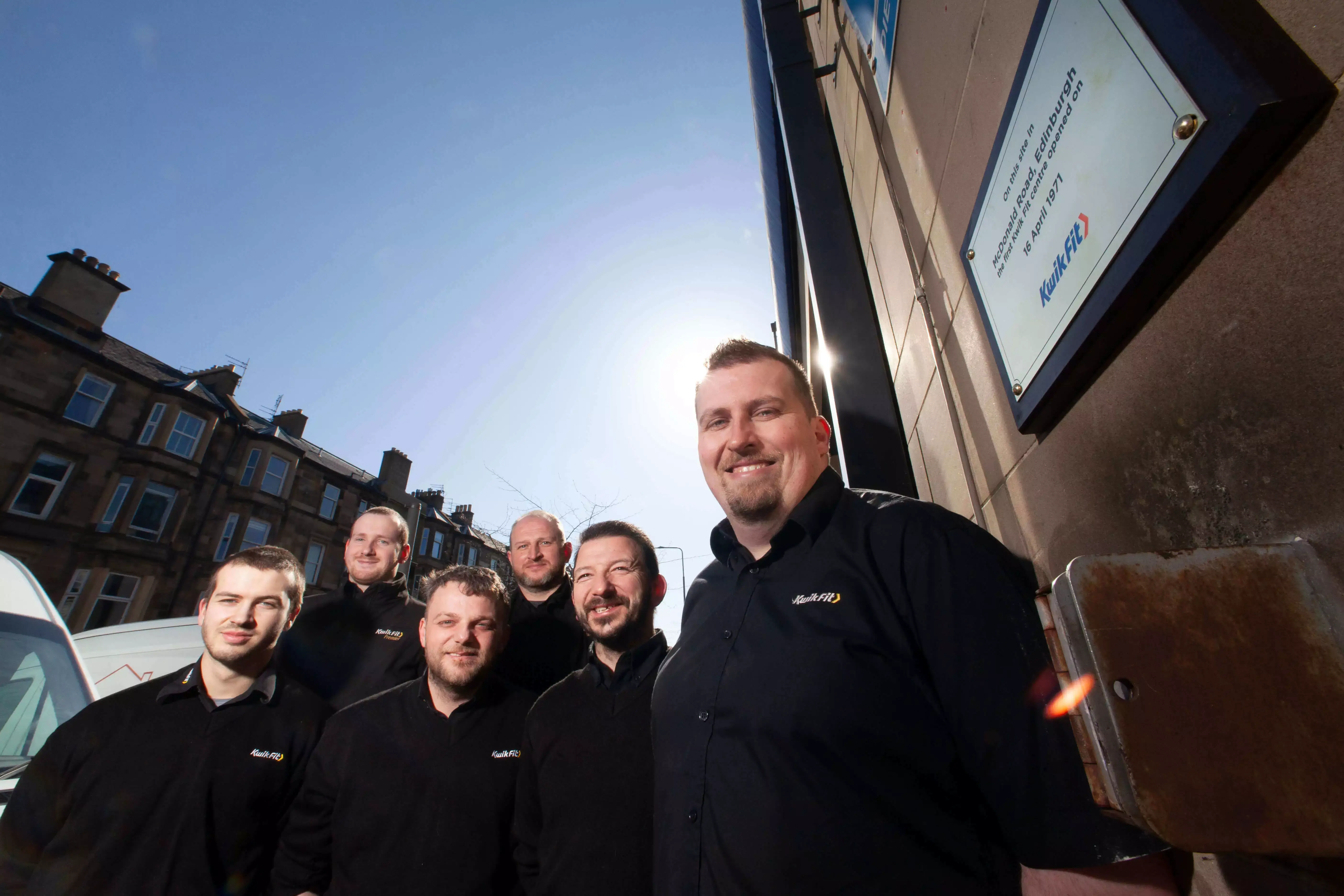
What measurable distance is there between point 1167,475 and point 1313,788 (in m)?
0.53

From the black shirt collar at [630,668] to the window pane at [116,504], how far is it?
63.9 feet

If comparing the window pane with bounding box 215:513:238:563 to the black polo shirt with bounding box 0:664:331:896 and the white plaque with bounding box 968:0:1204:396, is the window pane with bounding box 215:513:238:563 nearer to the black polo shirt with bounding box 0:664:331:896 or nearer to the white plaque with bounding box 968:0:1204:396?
the black polo shirt with bounding box 0:664:331:896

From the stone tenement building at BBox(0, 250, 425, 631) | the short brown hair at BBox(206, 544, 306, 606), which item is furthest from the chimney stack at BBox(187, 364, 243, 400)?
the short brown hair at BBox(206, 544, 306, 606)

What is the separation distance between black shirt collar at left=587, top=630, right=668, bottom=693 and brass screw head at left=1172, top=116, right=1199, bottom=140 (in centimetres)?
238

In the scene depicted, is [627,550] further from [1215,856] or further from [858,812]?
[1215,856]

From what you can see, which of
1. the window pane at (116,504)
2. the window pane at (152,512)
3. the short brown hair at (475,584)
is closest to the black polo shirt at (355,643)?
the short brown hair at (475,584)

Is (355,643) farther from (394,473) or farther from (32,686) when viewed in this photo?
(394,473)

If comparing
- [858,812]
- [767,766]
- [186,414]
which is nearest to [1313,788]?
[858,812]

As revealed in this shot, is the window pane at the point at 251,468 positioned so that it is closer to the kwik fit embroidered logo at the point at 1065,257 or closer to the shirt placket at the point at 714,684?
the shirt placket at the point at 714,684

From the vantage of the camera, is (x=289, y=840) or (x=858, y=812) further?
(x=289, y=840)

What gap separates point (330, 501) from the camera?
2211 cm

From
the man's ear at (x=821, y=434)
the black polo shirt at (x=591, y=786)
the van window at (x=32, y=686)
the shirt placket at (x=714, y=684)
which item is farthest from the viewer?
the van window at (x=32, y=686)

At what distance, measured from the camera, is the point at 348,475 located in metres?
23.3

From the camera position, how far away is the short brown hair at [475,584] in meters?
2.97
